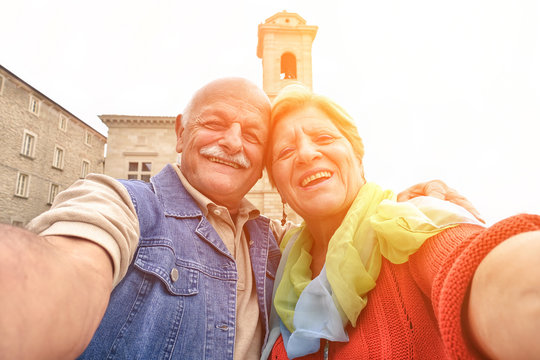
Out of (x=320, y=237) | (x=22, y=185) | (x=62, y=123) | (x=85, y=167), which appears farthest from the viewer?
(x=85, y=167)

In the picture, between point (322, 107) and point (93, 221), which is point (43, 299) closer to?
point (93, 221)

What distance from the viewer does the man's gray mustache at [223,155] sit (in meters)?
2.22

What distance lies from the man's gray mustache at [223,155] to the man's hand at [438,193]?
126 centimetres

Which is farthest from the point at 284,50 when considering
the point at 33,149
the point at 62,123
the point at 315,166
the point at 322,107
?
the point at 315,166

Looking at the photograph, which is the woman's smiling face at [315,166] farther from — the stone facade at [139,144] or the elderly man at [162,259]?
the stone facade at [139,144]

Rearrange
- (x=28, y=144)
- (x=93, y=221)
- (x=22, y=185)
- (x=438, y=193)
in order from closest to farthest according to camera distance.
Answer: (x=93, y=221), (x=438, y=193), (x=22, y=185), (x=28, y=144)

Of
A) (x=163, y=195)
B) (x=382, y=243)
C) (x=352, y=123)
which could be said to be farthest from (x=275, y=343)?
(x=352, y=123)

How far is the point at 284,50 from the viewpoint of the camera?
20.7 meters

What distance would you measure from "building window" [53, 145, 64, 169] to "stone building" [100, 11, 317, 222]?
5.52 metres

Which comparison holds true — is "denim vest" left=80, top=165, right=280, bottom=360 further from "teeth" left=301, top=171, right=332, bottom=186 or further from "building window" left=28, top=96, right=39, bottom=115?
"building window" left=28, top=96, right=39, bottom=115

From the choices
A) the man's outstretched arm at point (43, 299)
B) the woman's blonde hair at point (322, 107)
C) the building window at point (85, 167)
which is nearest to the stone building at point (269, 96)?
the building window at point (85, 167)

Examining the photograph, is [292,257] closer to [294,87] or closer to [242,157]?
[242,157]

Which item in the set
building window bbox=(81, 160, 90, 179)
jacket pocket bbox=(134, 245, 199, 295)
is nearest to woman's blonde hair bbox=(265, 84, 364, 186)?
jacket pocket bbox=(134, 245, 199, 295)

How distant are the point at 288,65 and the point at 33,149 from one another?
20783 millimetres
